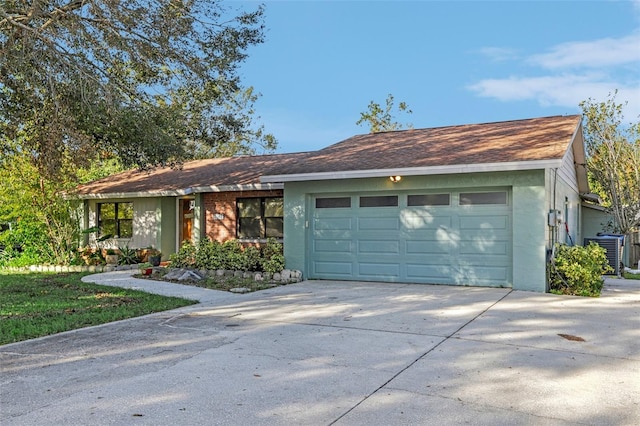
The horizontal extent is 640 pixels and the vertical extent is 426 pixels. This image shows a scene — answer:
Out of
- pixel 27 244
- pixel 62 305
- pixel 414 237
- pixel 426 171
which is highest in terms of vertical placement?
pixel 426 171

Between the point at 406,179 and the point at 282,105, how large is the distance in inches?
892

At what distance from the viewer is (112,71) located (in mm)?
11242

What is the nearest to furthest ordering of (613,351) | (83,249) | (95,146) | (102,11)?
(613,351) < (102,11) < (95,146) < (83,249)

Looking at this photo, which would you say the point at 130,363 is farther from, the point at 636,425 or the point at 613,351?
the point at 613,351

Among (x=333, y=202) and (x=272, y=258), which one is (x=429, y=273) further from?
(x=272, y=258)

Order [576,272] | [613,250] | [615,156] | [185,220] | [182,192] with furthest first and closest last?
A: [615,156] → [185,220] → [182,192] → [613,250] → [576,272]

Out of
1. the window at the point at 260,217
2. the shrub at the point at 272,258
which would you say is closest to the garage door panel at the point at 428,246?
the shrub at the point at 272,258

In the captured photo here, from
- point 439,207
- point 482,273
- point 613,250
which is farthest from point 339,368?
point 613,250

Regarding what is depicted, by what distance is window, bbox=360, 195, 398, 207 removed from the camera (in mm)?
11211

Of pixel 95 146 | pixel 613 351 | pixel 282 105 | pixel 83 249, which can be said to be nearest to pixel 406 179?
pixel 613 351

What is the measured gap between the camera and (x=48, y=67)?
30.7ft

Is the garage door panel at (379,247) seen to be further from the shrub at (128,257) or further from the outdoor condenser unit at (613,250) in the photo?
the shrub at (128,257)

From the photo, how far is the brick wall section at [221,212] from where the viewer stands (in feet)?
50.0

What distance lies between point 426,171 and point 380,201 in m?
1.56
